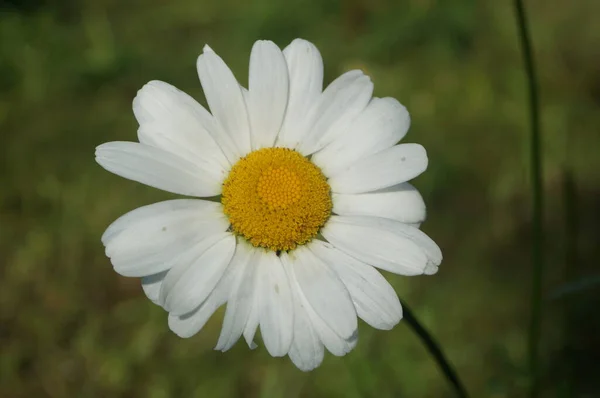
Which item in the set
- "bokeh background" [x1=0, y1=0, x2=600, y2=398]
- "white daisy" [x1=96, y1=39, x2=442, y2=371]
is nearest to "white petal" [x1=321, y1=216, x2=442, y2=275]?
"white daisy" [x1=96, y1=39, x2=442, y2=371]

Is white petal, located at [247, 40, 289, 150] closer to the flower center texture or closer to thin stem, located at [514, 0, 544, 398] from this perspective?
the flower center texture

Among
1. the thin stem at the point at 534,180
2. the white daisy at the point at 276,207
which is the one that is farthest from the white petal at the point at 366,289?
the thin stem at the point at 534,180

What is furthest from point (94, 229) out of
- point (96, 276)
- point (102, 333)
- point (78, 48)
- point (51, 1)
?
point (51, 1)

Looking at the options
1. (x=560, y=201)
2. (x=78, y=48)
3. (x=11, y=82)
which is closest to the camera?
(x=560, y=201)

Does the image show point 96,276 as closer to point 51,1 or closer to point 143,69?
point 143,69

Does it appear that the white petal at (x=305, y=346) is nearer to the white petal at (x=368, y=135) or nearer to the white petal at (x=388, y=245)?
the white petal at (x=388, y=245)

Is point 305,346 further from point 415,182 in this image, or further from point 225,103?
point 415,182
